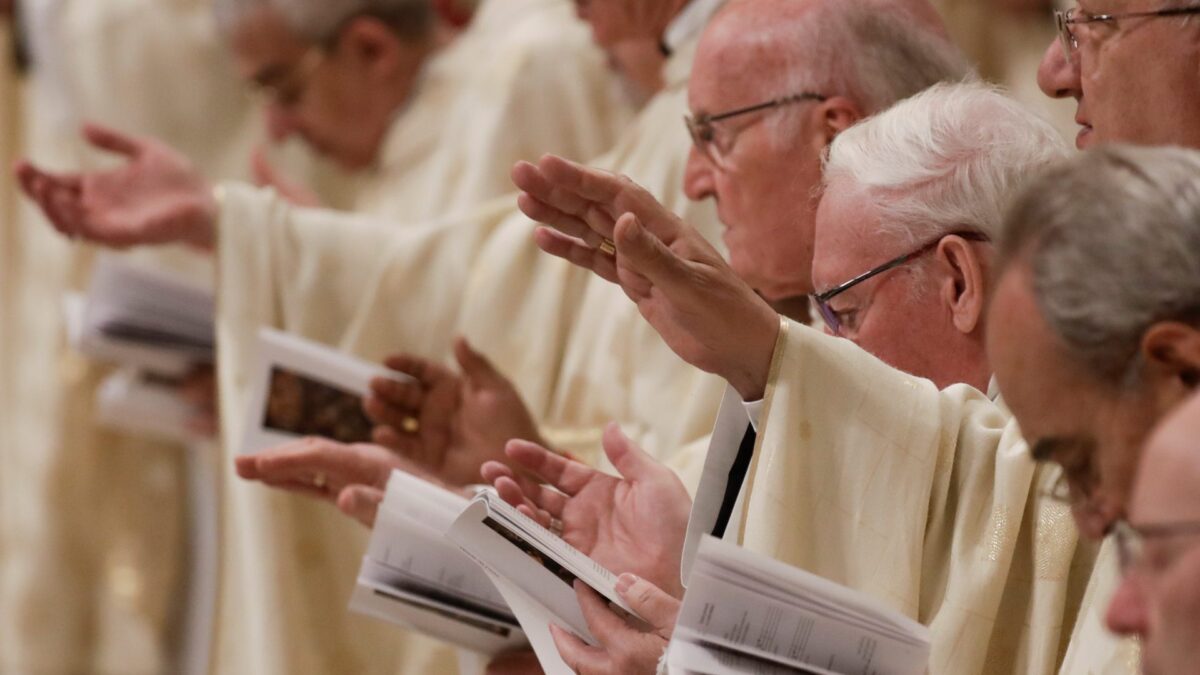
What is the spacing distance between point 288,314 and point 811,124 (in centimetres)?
124

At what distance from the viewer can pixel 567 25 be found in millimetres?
3600

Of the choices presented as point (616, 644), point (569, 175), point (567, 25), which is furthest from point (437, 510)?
point (567, 25)

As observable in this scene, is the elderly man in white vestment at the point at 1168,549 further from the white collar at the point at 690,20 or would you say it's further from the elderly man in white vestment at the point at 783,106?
the white collar at the point at 690,20

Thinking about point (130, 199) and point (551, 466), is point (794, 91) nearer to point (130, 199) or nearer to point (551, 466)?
point (551, 466)

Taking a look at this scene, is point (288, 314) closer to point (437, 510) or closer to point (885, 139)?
point (437, 510)

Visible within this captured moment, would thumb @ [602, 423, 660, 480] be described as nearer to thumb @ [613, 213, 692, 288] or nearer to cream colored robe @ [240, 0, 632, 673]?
thumb @ [613, 213, 692, 288]

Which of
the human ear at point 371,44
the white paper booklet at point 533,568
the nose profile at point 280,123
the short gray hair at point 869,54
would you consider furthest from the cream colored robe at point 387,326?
the nose profile at point 280,123

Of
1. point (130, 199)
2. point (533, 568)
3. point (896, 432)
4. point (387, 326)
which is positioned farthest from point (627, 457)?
point (130, 199)

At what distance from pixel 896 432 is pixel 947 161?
1.08 feet

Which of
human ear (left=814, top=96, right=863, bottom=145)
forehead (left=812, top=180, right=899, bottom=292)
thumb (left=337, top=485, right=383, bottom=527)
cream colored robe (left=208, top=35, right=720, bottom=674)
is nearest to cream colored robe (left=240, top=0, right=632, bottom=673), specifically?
cream colored robe (left=208, top=35, right=720, bottom=674)

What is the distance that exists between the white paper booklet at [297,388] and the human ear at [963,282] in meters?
0.98

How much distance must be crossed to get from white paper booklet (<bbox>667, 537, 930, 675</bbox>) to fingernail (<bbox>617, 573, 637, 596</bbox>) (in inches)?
6.6

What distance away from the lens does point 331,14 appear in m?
3.93

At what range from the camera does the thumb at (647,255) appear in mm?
1502
